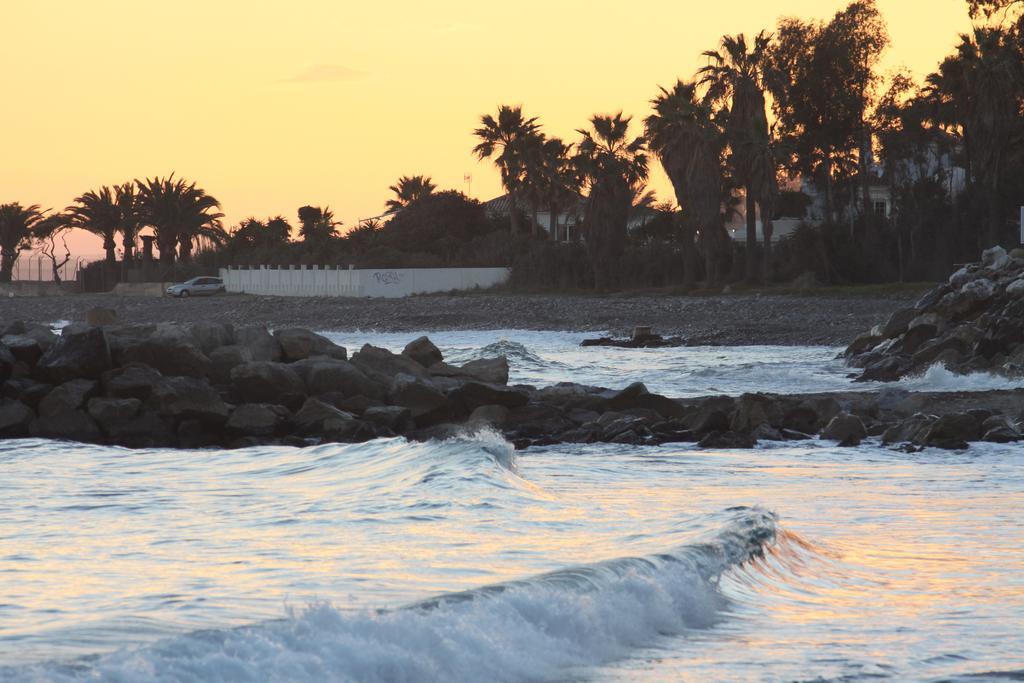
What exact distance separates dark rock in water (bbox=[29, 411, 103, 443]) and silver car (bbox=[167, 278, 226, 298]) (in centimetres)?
5158

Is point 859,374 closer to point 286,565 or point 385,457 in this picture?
point 385,457

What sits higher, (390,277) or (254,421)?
(390,277)

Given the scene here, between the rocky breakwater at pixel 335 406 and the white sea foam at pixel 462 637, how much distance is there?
8318mm

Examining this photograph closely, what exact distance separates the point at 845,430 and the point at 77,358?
922cm

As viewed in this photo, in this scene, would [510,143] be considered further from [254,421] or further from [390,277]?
[254,421]

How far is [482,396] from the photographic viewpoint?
59.8 ft

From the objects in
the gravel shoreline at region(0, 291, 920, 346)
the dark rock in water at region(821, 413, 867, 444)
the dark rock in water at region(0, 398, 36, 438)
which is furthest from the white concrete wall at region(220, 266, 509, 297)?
the dark rock in water at region(821, 413, 867, 444)

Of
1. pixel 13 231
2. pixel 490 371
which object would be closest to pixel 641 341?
pixel 490 371

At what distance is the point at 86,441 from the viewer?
1623cm

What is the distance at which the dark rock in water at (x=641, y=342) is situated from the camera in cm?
3853

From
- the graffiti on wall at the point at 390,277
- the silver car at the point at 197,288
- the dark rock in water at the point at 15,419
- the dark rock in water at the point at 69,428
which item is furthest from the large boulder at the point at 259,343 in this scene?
the silver car at the point at 197,288

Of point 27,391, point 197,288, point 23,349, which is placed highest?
point 197,288

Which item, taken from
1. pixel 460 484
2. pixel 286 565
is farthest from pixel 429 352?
pixel 286 565

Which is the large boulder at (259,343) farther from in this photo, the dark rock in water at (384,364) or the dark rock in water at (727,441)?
the dark rock in water at (727,441)
